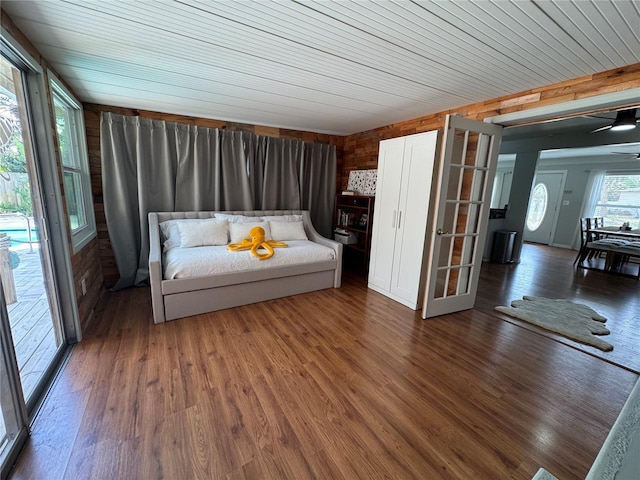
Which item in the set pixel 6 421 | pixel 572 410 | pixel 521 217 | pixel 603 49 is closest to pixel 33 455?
pixel 6 421

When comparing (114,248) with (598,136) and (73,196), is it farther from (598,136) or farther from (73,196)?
(598,136)

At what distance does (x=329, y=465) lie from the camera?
1.30 meters

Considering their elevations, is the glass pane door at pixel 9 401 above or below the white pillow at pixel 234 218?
below

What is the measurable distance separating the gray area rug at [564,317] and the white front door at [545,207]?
4.98m

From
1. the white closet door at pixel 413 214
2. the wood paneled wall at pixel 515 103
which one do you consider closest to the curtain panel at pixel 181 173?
the wood paneled wall at pixel 515 103

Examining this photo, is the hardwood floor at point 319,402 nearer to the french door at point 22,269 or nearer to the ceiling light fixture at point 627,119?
the french door at point 22,269

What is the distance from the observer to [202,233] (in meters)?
3.24

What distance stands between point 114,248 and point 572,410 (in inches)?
175

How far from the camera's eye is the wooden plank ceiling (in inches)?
55.5

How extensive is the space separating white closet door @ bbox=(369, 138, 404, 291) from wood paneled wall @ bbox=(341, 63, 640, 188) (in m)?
0.61

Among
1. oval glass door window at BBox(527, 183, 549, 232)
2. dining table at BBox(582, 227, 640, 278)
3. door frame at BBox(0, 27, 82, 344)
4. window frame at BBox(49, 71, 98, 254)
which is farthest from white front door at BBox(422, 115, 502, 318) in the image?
oval glass door window at BBox(527, 183, 549, 232)

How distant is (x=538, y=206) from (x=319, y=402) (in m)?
8.88

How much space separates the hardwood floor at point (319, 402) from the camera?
130 centimetres

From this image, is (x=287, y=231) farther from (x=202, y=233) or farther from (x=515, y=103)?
(x=515, y=103)
